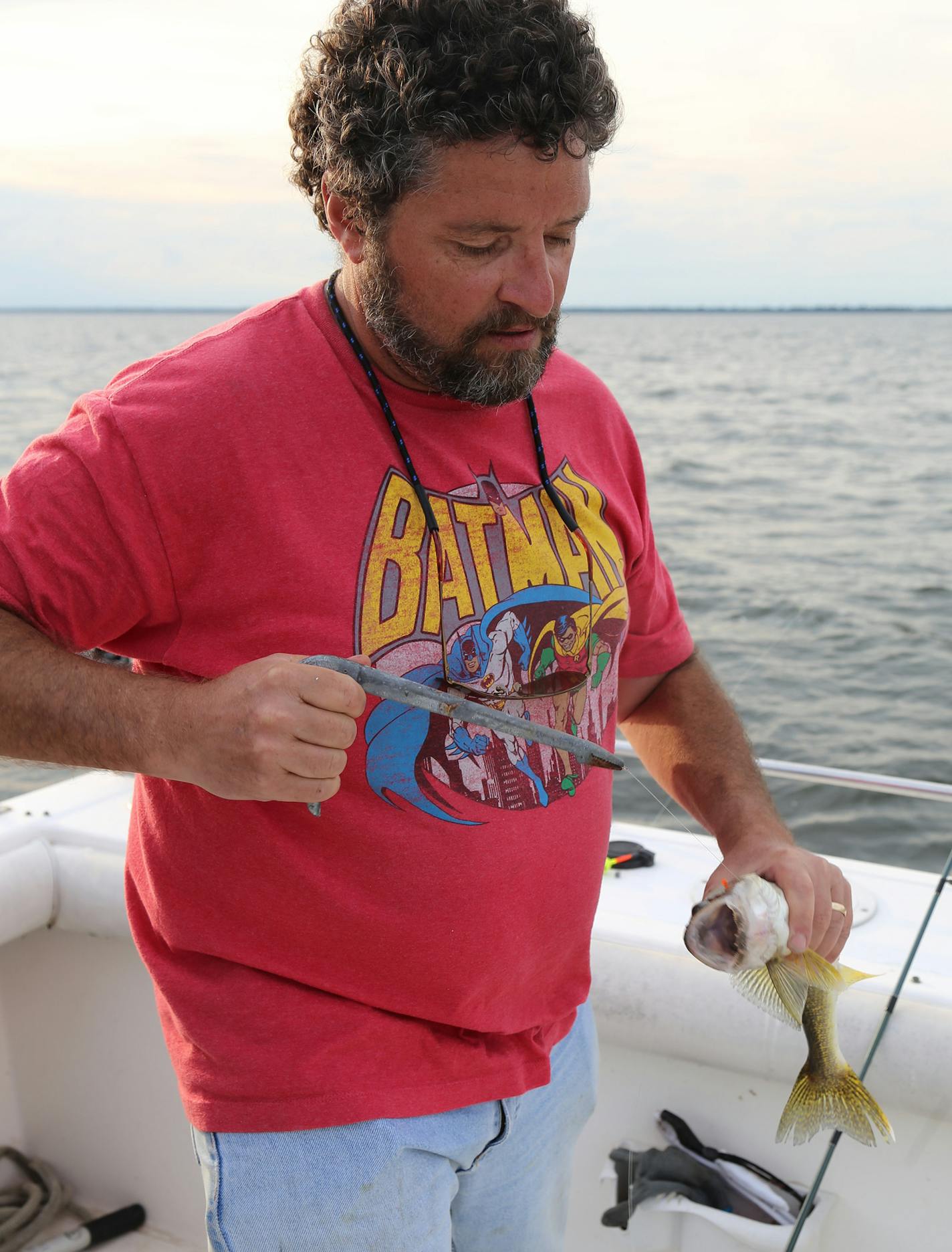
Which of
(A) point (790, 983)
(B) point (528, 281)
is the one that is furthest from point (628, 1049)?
(B) point (528, 281)

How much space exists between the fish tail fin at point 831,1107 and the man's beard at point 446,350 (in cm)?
123

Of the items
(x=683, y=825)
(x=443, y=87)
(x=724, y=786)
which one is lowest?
(x=683, y=825)

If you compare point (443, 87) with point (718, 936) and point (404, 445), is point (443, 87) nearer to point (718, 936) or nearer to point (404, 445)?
point (404, 445)

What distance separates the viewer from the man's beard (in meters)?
1.75

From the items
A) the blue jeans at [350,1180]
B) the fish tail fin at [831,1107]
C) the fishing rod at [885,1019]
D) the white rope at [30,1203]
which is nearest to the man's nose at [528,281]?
the blue jeans at [350,1180]

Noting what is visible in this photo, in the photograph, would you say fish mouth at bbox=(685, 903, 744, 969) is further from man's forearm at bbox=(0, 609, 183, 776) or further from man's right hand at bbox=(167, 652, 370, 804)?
man's forearm at bbox=(0, 609, 183, 776)

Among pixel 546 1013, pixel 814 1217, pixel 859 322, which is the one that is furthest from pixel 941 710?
pixel 859 322

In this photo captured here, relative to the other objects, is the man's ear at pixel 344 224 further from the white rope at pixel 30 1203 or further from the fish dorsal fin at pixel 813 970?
the white rope at pixel 30 1203

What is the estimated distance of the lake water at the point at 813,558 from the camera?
9398 mm

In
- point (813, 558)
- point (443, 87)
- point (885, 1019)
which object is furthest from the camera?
point (813, 558)

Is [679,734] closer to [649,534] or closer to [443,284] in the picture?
[649,534]

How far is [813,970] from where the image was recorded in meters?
1.91

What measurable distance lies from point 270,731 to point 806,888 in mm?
941

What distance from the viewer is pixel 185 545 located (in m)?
1.62
